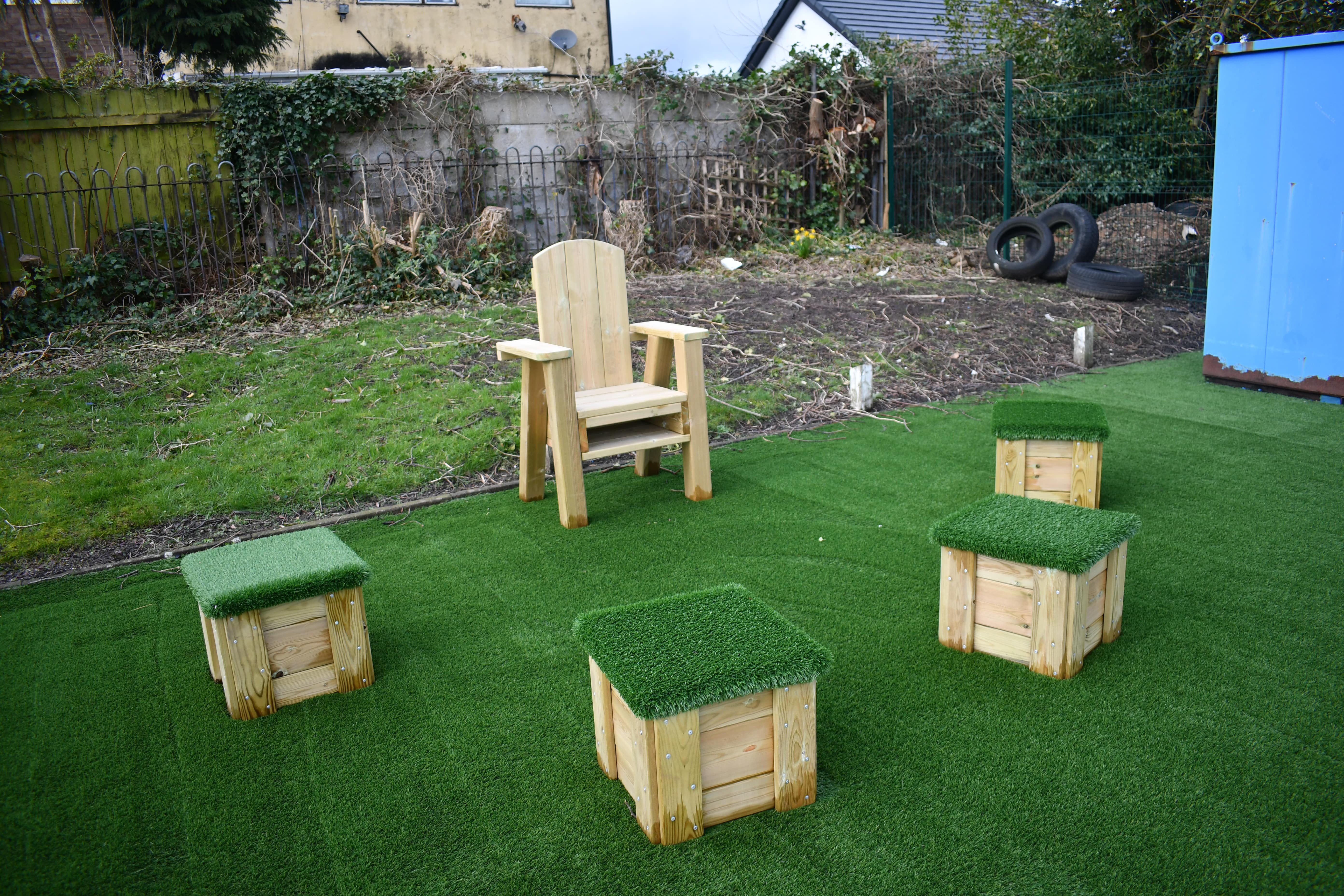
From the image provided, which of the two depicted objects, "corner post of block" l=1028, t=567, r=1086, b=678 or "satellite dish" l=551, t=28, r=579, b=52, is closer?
"corner post of block" l=1028, t=567, r=1086, b=678

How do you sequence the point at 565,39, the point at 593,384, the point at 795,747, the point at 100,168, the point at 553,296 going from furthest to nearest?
the point at 565,39
the point at 100,168
the point at 593,384
the point at 553,296
the point at 795,747

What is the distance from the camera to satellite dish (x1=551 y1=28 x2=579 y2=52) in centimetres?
1634

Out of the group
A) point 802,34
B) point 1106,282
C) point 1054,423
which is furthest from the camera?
point 802,34

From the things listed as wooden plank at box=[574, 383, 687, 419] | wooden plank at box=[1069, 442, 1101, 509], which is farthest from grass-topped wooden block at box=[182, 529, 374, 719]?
wooden plank at box=[1069, 442, 1101, 509]

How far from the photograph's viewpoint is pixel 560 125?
913cm

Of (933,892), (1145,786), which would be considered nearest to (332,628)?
(933,892)

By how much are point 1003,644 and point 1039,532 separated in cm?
35

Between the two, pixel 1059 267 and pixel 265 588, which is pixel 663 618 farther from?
pixel 1059 267

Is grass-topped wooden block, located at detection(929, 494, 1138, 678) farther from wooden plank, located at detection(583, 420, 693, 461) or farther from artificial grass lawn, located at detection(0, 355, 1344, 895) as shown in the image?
wooden plank, located at detection(583, 420, 693, 461)

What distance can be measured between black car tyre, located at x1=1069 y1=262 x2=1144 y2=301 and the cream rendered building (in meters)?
9.42

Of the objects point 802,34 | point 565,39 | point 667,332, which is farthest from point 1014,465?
point 802,34

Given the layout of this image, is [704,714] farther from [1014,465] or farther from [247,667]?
[1014,465]

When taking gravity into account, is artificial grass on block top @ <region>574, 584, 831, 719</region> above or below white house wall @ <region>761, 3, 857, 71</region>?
below

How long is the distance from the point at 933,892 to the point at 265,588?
179cm
